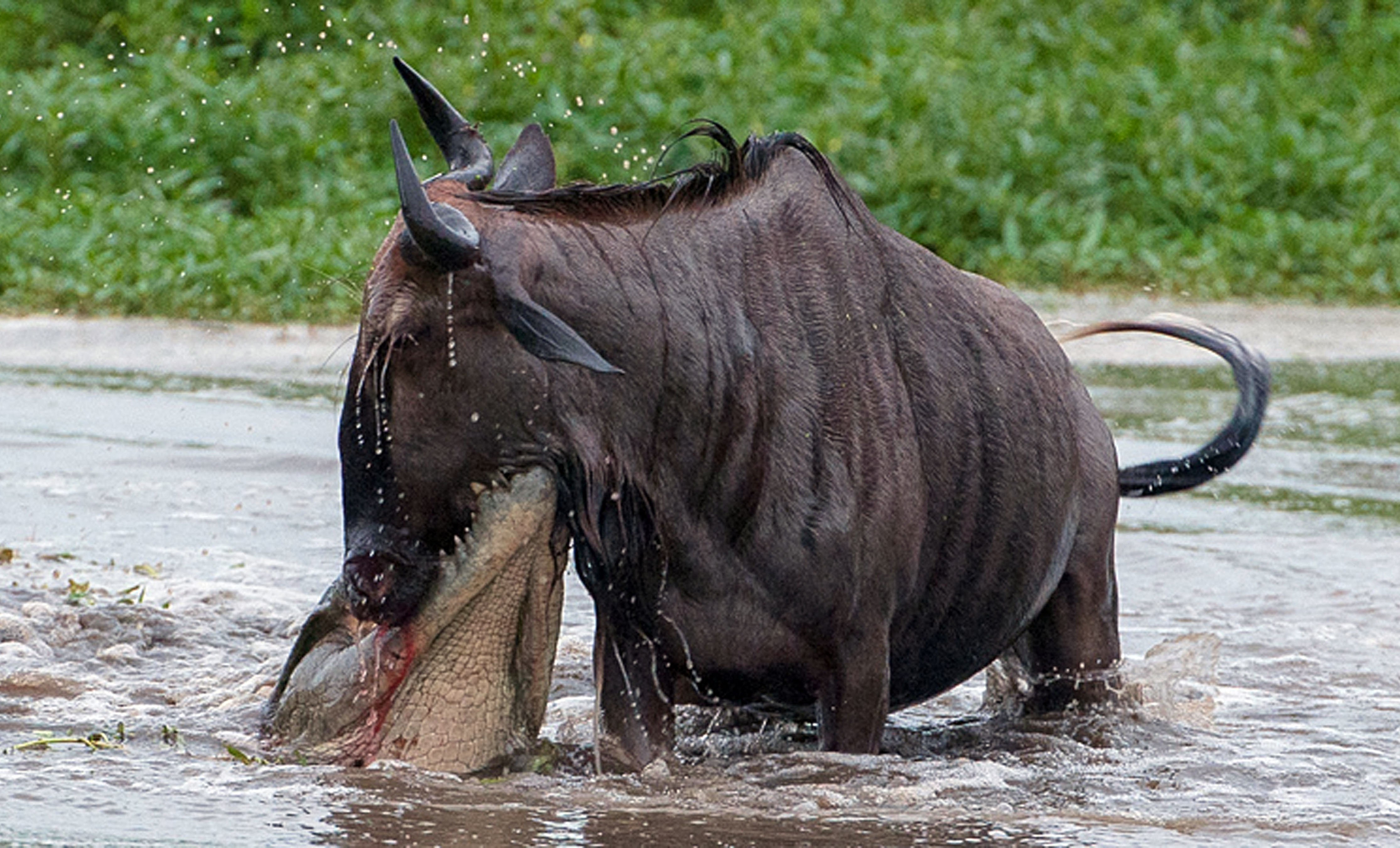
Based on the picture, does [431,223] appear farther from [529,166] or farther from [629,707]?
[629,707]

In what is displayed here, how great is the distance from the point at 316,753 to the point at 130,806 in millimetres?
445

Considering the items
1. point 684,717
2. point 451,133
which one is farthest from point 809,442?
point 684,717

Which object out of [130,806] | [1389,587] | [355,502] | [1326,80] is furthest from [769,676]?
[1326,80]

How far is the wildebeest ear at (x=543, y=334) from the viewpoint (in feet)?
11.5

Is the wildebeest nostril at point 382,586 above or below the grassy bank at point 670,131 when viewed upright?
below

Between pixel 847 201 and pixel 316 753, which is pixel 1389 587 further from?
pixel 316 753

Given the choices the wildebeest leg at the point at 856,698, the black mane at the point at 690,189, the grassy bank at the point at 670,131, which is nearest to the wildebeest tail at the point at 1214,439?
the black mane at the point at 690,189

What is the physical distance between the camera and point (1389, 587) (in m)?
6.55

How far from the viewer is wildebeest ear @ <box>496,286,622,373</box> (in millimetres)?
3504

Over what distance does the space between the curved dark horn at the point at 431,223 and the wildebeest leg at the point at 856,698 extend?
3.47 ft

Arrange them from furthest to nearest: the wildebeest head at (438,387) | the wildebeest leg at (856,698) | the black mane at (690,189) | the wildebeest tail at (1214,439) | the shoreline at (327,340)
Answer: the shoreline at (327,340)
the wildebeest tail at (1214,439)
the wildebeest leg at (856,698)
the black mane at (690,189)
the wildebeest head at (438,387)

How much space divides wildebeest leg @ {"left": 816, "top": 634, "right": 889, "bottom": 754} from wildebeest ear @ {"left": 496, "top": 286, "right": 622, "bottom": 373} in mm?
797

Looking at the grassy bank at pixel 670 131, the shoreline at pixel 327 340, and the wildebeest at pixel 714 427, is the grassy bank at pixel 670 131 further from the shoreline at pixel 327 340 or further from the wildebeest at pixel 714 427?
the wildebeest at pixel 714 427

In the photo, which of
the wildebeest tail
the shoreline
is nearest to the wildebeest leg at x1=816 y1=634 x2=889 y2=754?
the wildebeest tail
